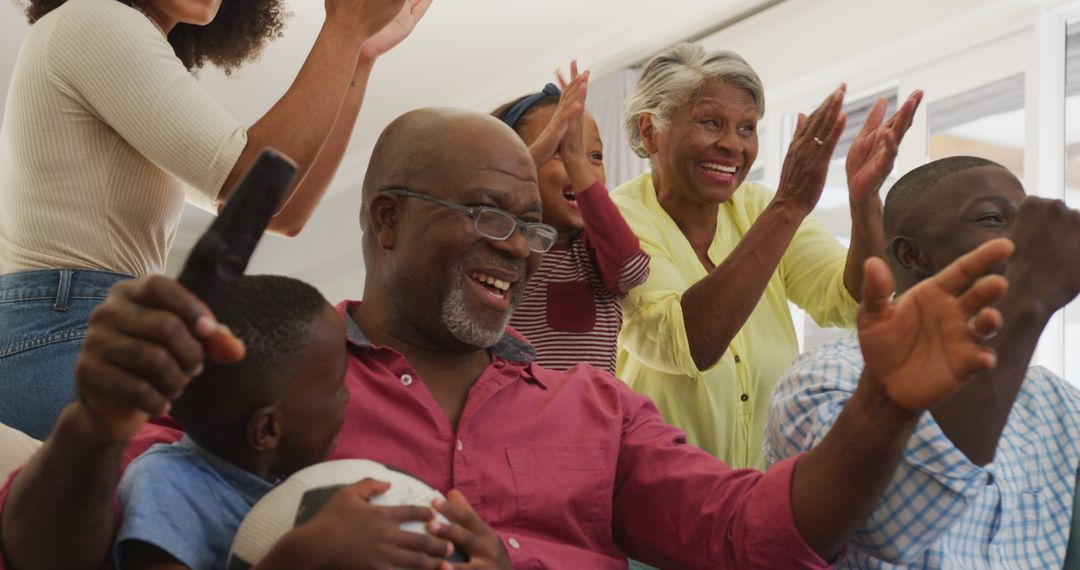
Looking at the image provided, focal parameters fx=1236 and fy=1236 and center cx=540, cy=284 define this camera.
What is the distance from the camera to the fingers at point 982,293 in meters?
1.27

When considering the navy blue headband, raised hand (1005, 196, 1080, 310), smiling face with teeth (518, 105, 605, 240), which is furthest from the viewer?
the navy blue headband

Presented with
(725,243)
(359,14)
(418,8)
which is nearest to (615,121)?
(725,243)

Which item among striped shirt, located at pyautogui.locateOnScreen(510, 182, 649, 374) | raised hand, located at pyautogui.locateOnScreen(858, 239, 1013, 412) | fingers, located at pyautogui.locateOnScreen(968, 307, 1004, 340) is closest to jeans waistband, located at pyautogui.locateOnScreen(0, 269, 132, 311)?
striped shirt, located at pyautogui.locateOnScreen(510, 182, 649, 374)

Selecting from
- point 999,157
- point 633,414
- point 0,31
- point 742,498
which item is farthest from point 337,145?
point 0,31

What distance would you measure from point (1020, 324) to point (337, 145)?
1295 mm

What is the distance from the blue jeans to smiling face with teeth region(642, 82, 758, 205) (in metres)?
1.42

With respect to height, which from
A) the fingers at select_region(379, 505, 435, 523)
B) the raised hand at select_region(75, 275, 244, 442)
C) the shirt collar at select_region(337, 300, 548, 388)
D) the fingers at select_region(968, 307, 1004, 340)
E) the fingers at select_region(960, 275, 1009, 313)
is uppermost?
the fingers at select_region(960, 275, 1009, 313)

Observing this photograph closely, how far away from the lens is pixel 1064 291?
5.57ft

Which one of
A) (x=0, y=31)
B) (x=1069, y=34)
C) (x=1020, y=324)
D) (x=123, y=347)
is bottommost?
(x=0, y=31)

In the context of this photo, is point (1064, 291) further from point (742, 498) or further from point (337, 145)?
point (337, 145)

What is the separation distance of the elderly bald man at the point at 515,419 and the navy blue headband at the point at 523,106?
2.24ft

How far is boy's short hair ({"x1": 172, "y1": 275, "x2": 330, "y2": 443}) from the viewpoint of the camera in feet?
4.72

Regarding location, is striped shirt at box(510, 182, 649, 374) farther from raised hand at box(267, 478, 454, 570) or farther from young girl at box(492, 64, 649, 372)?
raised hand at box(267, 478, 454, 570)

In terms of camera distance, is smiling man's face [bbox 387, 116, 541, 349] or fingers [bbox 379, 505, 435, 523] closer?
fingers [bbox 379, 505, 435, 523]
